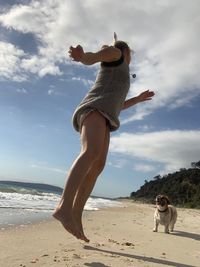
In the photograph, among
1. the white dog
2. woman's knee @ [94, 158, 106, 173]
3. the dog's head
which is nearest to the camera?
woman's knee @ [94, 158, 106, 173]

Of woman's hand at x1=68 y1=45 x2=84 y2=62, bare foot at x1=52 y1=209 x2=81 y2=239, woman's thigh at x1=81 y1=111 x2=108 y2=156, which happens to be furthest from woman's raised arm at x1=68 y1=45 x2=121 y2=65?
bare foot at x1=52 y1=209 x2=81 y2=239

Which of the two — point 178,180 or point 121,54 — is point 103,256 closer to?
point 121,54

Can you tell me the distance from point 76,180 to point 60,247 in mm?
1562

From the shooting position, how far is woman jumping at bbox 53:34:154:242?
3574 mm

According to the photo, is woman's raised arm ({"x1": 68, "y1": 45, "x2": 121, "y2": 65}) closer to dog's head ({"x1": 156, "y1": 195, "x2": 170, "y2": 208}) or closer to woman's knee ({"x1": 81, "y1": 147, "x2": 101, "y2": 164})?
woman's knee ({"x1": 81, "y1": 147, "x2": 101, "y2": 164})

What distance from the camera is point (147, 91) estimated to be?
4824 millimetres

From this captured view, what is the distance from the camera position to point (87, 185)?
4.05 metres

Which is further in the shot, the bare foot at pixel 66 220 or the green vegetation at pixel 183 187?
the green vegetation at pixel 183 187

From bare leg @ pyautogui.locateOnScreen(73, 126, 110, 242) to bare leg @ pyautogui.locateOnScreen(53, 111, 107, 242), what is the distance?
0.25m

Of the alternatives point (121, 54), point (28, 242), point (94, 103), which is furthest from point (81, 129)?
point (28, 242)

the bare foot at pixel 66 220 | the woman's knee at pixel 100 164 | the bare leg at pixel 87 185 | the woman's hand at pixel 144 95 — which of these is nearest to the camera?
the bare foot at pixel 66 220

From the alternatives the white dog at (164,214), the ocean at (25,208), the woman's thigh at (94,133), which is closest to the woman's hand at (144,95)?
the woman's thigh at (94,133)

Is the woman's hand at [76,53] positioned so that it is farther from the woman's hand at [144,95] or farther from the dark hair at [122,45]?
the woman's hand at [144,95]

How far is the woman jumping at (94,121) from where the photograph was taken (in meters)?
3.57
